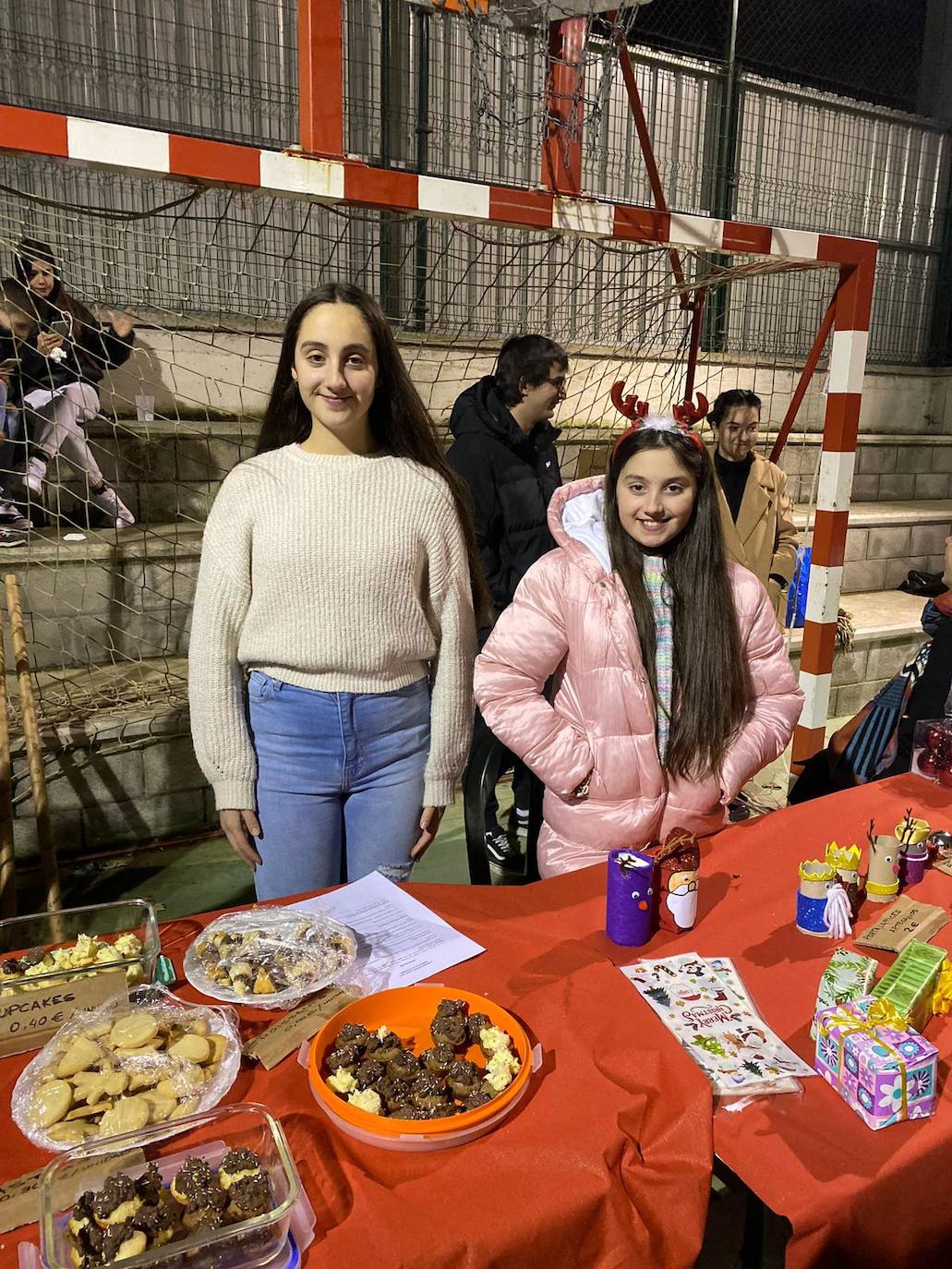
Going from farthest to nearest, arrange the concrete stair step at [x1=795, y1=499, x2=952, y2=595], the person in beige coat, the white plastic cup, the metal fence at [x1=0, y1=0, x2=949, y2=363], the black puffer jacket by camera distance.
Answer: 1. the concrete stair step at [x1=795, y1=499, x2=952, y2=595]
2. the metal fence at [x1=0, y1=0, x2=949, y2=363]
3. the white plastic cup
4. the person in beige coat
5. the black puffer jacket

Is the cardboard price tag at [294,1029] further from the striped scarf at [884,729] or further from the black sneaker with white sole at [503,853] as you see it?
the black sneaker with white sole at [503,853]

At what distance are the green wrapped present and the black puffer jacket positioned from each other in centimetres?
170

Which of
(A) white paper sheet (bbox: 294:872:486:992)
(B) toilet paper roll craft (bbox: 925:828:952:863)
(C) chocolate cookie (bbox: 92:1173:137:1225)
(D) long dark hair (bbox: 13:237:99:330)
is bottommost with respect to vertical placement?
(A) white paper sheet (bbox: 294:872:486:992)

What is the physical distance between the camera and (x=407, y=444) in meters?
1.62

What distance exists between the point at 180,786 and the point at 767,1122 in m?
2.52

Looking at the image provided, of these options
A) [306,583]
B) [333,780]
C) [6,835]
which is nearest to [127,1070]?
[333,780]

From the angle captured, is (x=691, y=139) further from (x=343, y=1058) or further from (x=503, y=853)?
(x=343, y=1058)

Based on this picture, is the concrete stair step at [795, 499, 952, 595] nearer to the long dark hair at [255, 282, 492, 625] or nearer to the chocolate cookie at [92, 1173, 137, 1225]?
the long dark hair at [255, 282, 492, 625]

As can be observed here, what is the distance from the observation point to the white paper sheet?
121 cm

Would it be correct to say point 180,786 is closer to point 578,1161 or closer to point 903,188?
point 578,1161

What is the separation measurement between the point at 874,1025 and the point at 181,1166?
74 cm

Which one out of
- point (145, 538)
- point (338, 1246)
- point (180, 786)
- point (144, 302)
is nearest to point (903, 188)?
point (144, 302)

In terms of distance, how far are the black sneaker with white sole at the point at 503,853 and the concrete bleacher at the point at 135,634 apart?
1.02 meters

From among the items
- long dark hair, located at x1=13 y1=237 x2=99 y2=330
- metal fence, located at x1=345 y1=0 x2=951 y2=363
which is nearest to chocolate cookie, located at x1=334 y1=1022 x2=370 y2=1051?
metal fence, located at x1=345 y1=0 x2=951 y2=363
